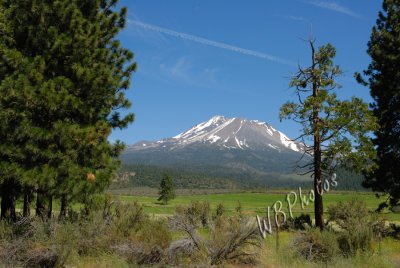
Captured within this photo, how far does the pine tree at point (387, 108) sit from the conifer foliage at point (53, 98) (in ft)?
45.9

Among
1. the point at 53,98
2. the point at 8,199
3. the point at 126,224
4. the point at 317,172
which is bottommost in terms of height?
the point at 126,224

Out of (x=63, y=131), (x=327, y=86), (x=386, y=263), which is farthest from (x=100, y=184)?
(x=327, y=86)

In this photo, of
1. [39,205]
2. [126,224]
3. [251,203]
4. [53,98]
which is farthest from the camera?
[251,203]

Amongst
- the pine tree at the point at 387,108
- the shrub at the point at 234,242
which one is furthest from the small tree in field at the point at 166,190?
the shrub at the point at 234,242

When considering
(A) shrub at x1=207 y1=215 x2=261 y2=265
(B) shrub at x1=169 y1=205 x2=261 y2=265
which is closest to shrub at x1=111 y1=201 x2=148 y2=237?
Result: (B) shrub at x1=169 y1=205 x2=261 y2=265

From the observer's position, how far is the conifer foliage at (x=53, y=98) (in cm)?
1243

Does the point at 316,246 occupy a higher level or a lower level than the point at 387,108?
lower

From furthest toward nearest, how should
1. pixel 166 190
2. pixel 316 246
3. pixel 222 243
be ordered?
pixel 166 190
pixel 316 246
pixel 222 243

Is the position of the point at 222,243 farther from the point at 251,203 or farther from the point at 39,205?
the point at 251,203

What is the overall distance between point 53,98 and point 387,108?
1664 centimetres

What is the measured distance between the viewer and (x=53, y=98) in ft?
40.9

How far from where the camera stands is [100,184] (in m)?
13.9

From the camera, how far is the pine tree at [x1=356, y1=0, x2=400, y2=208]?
21.4 m

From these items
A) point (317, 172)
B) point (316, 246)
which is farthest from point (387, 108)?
point (316, 246)
